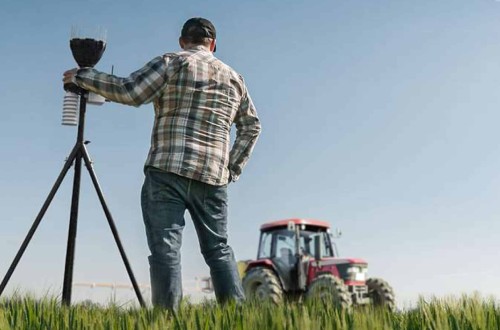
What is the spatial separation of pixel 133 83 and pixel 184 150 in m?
0.46

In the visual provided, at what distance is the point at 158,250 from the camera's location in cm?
311

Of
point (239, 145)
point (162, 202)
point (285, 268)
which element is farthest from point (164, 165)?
point (285, 268)

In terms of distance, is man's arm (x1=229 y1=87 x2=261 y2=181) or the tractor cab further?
the tractor cab

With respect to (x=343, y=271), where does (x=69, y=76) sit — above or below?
above

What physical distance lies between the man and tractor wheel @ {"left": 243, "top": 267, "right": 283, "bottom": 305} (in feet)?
22.7

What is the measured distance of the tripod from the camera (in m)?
3.83

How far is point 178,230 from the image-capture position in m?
3.20

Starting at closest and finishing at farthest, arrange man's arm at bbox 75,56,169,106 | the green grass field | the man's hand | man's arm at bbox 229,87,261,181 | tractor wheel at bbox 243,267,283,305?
the green grass field, man's arm at bbox 75,56,169,106, the man's hand, man's arm at bbox 229,87,261,181, tractor wheel at bbox 243,267,283,305

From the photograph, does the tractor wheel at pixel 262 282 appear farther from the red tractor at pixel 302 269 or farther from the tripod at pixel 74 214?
the tripod at pixel 74 214

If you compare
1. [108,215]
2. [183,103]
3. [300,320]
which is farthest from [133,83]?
[300,320]

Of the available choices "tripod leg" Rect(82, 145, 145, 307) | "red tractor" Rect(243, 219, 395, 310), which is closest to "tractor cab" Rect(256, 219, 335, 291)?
"red tractor" Rect(243, 219, 395, 310)

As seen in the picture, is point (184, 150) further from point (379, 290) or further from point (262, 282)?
point (379, 290)

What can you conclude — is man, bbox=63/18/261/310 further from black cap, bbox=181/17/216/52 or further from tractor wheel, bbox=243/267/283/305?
tractor wheel, bbox=243/267/283/305

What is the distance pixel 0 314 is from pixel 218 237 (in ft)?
4.09
